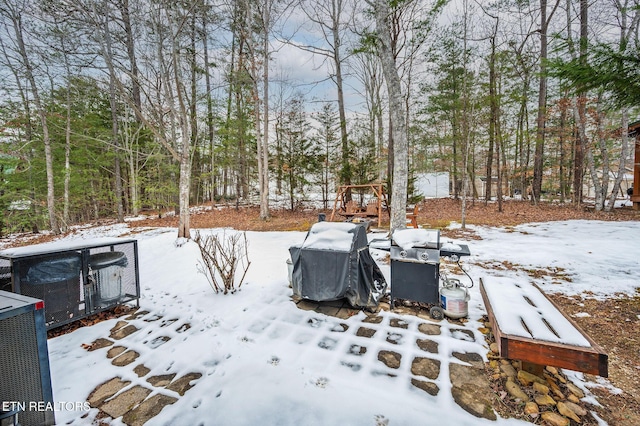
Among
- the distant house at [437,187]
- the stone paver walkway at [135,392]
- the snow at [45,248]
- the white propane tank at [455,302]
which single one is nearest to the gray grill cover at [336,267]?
the white propane tank at [455,302]

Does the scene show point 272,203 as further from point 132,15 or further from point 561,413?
point 561,413

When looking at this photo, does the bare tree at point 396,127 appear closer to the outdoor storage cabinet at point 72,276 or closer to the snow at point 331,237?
the snow at point 331,237

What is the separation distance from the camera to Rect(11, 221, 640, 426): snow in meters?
1.73

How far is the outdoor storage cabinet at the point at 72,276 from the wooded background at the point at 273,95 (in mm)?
3166

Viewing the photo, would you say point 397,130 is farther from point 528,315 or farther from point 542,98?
point 542,98

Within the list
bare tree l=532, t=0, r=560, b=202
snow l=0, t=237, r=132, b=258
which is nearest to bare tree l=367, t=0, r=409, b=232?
snow l=0, t=237, r=132, b=258

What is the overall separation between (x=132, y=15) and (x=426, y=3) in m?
Answer: 7.48

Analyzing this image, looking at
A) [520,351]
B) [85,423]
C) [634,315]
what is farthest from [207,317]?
[634,315]

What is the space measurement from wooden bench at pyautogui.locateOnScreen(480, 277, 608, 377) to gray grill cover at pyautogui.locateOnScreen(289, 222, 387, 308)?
1279 mm

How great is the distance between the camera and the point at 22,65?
8969 millimetres

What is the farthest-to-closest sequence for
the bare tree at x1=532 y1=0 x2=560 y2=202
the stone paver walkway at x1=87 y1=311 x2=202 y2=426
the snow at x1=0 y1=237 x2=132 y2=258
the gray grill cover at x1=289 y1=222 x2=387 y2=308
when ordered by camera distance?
the bare tree at x1=532 y1=0 x2=560 y2=202, the gray grill cover at x1=289 y1=222 x2=387 y2=308, the snow at x1=0 y1=237 x2=132 y2=258, the stone paver walkway at x1=87 y1=311 x2=202 y2=426

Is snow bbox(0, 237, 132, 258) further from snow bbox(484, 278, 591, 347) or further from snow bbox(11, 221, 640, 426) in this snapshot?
snow bbox(484, 278, 591, 347)

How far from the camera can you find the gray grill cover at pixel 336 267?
9.90ft

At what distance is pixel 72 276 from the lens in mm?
2930
